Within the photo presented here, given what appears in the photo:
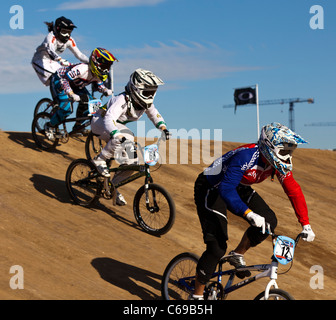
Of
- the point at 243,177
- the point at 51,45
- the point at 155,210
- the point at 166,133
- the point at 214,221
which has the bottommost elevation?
the point at 155,210

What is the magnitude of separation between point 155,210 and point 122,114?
1.85 m

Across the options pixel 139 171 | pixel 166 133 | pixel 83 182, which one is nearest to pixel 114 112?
pixel 166 133

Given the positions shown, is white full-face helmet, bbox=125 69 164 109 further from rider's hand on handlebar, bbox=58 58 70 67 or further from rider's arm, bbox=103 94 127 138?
rider's hand on handlebar, bbox=58 58 70 67

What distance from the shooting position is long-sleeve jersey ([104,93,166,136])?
905cm

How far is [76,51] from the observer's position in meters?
13.5

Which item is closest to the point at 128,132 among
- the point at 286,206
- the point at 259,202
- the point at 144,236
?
the point at 144,236

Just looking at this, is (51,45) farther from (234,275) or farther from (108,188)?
(234,275)

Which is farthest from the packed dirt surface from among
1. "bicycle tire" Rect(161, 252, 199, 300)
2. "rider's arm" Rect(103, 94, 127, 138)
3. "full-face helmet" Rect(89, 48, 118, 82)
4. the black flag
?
the black flag

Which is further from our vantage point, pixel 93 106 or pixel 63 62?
pixel 63 62

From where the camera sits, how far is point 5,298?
19.1 feet

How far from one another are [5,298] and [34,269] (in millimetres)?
1080

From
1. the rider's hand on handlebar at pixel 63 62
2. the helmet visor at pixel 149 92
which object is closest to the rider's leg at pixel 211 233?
the helmet visor at pixel 149 92

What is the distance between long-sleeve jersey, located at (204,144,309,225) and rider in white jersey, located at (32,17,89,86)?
8313 millimetres

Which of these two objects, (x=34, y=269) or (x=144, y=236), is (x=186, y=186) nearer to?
(x=144, y=236)
